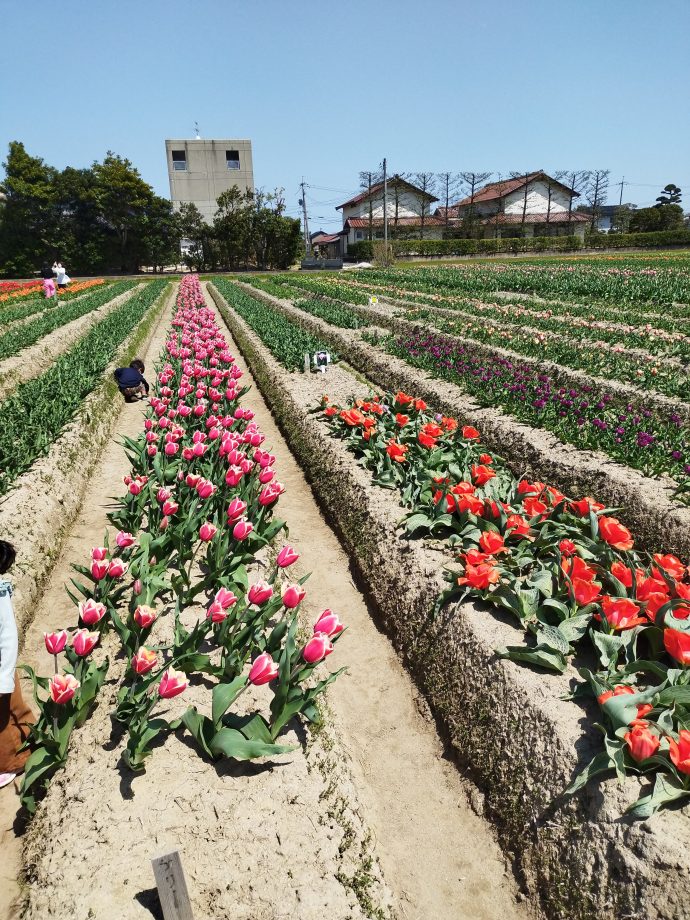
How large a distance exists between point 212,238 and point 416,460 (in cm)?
5806

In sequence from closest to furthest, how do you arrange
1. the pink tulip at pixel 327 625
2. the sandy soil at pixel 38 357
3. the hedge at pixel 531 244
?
the pink tulip at pixel 327 625, the sandy soil at pixel 38 357, the hedge at pixel 531 244

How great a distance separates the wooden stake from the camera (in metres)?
1.76

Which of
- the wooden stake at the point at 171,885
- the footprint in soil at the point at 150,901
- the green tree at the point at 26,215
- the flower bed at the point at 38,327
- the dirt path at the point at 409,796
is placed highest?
the green tree at the point at 26,215

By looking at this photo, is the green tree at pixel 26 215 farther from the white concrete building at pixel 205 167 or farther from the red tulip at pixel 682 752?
the red tulip at pixel 682 752

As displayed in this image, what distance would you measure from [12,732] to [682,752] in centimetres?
312

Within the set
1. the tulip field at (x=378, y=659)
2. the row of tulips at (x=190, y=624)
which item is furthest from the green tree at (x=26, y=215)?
the row of tulips at (x=190, y=624)

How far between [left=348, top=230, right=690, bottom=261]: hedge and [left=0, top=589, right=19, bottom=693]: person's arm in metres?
59.5

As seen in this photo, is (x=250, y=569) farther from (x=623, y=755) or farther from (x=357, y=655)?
(x=623, y=755)

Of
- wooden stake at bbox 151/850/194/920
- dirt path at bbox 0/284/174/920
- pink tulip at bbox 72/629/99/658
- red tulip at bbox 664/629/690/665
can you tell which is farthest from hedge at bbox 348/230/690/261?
wooden stake at bbox 151/850/194/920

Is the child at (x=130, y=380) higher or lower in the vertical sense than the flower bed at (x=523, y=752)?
higher

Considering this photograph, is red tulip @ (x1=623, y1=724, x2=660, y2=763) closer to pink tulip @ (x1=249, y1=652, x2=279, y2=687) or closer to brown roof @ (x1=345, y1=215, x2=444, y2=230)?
pink tulip @ (x1=249, y1=652, x2=279, y2=687)

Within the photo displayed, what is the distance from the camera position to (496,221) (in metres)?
69.3

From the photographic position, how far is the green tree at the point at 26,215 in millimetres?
51438

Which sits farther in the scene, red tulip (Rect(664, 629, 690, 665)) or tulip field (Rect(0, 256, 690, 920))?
red tulip (Rect(664, 629, 690, 665))
